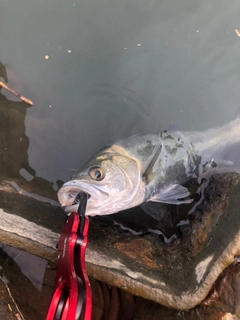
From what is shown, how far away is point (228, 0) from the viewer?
A: 4.60m

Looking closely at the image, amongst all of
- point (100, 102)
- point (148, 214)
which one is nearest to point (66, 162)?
point (100, 102)

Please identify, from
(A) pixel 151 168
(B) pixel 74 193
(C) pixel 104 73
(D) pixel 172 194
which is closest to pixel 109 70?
(C) pixel 104 73

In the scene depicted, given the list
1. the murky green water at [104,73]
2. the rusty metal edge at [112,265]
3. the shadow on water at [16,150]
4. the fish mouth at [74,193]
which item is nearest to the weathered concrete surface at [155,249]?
the rusty metal edge at [112,265]

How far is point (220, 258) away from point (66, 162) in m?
2.31

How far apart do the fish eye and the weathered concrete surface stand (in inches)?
22.3

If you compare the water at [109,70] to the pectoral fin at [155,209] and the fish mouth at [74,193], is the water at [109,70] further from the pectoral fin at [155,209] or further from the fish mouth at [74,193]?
the fish mouth at [74,193]

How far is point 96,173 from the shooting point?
8.91ft

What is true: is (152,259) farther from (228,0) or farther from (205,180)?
(228,0)

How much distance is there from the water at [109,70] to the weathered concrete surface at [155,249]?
116 centimetres

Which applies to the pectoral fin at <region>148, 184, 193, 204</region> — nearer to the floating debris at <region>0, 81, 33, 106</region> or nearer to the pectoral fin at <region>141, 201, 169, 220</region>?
the pectoral fin at <region>141, 201, 169, 220</region>

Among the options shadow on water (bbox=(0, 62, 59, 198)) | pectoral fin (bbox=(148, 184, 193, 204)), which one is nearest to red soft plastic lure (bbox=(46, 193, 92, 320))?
pectoral fin (bbox=(148, 184, 193, 204))

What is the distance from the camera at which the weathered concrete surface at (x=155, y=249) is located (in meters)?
2.23

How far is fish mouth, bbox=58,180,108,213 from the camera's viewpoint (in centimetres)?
248

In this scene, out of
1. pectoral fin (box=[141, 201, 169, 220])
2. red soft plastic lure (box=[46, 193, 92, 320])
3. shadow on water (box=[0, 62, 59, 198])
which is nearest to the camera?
red soft plastic lure (box=[46, 193, 92, 320])
